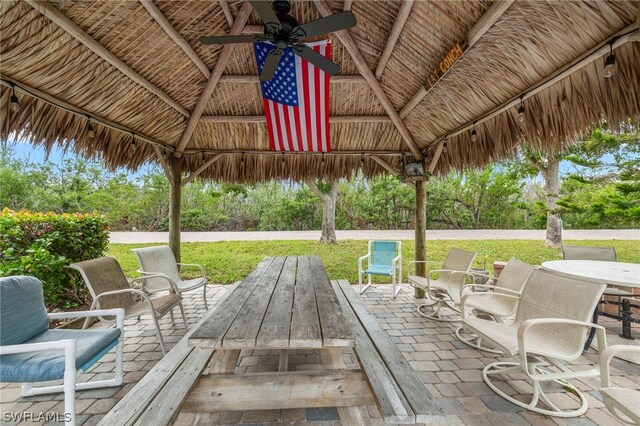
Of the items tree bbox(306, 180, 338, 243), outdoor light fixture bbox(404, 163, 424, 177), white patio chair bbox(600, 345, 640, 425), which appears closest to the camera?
white patio chair bbox(600, 345, 640, 425)

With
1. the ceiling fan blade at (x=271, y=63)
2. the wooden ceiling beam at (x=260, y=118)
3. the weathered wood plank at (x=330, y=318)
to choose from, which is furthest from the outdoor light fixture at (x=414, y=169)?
the ceiling fan blade at (x=271, y=63)

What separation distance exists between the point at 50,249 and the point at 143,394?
312 cm

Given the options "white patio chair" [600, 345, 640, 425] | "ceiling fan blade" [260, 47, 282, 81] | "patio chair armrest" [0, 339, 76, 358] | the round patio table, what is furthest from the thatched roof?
"patio chair armrest" [0, 339, 76, 358]

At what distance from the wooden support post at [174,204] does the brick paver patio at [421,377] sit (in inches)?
55.7

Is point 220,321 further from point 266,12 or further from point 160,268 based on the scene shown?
point 160,268

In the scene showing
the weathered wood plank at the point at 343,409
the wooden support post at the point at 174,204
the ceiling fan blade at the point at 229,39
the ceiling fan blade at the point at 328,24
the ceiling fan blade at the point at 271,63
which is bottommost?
the weathered wood plank at the point at 343,409

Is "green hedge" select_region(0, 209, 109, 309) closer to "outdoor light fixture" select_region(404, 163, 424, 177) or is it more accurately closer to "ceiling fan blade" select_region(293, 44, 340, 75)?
"ceiling fan blade" select_region(293, 44, 340, 75)

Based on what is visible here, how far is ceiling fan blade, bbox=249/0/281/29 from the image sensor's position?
1.95 m

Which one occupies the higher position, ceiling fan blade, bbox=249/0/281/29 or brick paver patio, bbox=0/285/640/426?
ceiling fan blade, bbox=249/0/281/29

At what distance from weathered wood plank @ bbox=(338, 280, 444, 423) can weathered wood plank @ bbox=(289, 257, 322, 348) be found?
0.50 m

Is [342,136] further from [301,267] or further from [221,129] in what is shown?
[301,267]

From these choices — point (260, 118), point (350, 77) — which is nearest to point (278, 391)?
point (350, 77)

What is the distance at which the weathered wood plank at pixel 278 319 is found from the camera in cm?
155

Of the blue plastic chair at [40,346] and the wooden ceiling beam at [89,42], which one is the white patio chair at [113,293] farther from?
the wooden ceiling beam at [89,42]
